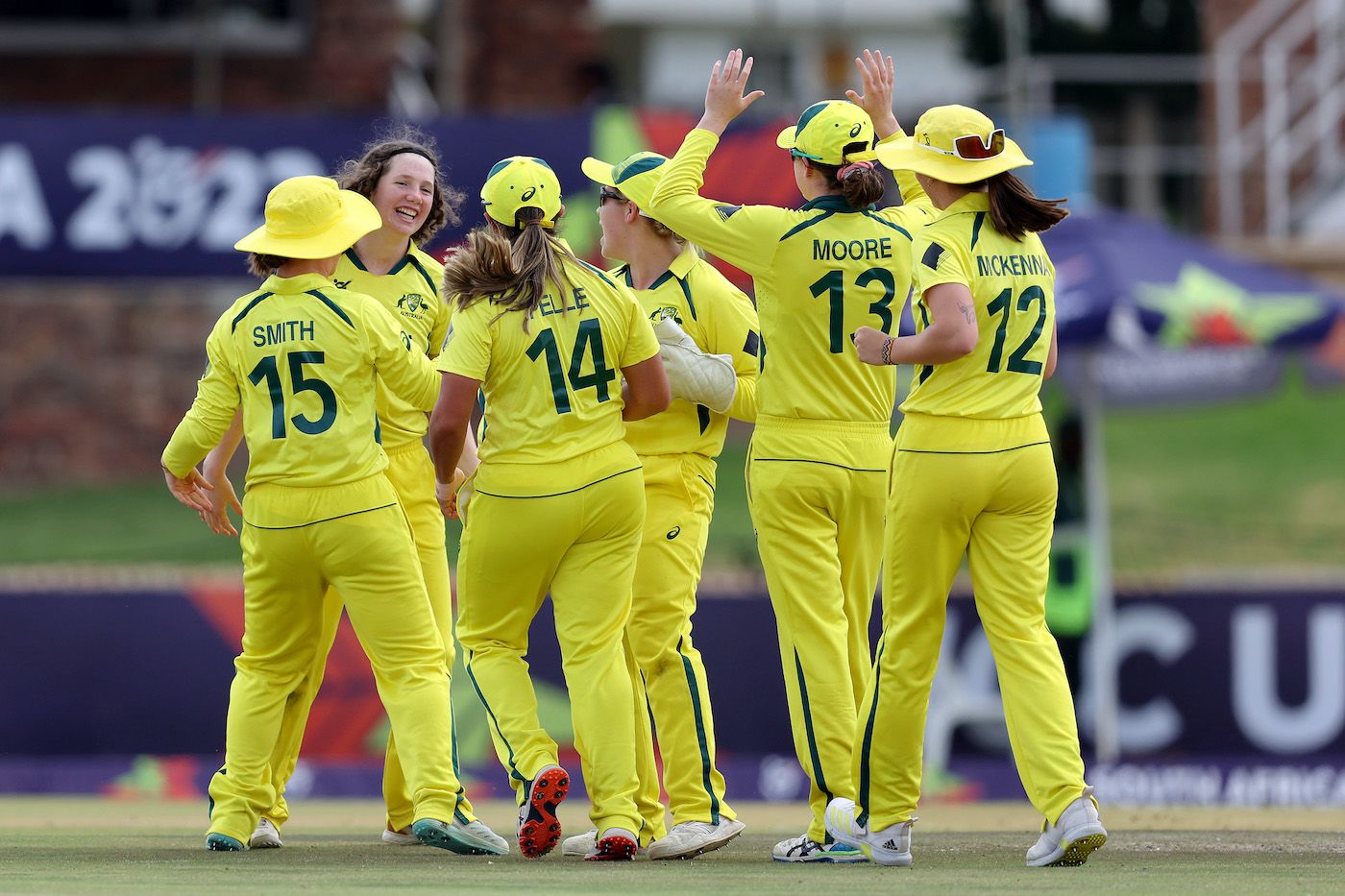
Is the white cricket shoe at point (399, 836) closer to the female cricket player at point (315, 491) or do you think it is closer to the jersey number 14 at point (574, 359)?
the female cricket player at point (315, 491)

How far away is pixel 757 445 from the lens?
21.3ft

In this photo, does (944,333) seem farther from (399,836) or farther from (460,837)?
(399,836)

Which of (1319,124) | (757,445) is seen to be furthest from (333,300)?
(1319,124)

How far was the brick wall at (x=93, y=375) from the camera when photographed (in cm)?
1742

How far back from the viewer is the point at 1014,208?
614cm

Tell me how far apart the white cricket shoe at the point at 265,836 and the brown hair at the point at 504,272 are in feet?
6.04

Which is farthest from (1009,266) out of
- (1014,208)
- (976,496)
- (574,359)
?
(574,359)

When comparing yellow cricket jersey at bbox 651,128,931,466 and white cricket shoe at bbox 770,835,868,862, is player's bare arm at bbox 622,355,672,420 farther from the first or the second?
white cricket shoe at bbox 770,835,868,862

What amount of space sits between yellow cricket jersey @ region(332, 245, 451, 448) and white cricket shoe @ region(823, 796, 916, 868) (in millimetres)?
1905

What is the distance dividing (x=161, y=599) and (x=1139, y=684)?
519cm

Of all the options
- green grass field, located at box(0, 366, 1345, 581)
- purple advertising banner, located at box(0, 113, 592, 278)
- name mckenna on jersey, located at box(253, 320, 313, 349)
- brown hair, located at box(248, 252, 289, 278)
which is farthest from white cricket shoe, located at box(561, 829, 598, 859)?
green grass field, located at box(0, 366, 1345, 581)

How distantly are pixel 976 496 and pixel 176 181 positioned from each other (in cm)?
625

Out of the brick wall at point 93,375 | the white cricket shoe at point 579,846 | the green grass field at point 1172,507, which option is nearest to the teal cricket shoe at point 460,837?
the white cricket shoe at point 579,846

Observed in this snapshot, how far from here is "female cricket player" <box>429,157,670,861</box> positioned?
6238 millimetres
